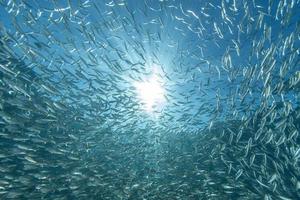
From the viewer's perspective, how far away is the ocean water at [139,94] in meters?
9.55

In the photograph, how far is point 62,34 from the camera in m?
13.7

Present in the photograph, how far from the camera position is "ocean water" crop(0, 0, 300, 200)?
955 cm

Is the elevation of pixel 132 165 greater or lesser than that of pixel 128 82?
lesser

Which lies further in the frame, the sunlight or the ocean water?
the sunlight

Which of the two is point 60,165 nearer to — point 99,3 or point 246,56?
point 99,3

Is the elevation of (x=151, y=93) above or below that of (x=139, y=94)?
above

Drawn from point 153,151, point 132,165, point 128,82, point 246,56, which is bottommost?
point 132,165

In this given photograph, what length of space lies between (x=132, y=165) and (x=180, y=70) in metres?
6.60

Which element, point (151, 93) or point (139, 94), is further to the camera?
point (151, 93)

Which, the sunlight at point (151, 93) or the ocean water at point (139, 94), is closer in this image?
the ocean water at point (139, 94)

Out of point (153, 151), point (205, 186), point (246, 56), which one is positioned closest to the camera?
point (205, 186)

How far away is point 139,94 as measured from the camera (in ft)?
56.2

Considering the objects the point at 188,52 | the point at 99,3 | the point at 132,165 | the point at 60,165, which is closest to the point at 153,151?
the point at 132,165

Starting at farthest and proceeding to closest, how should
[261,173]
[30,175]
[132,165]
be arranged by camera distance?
[132,165], [261,173], [30,175]
